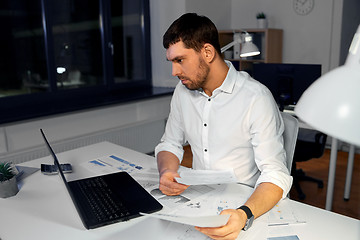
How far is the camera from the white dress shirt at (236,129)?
4.10 feet

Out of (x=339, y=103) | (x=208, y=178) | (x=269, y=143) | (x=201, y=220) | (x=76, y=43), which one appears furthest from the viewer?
(x=76, y=43)

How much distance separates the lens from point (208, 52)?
1.36 m

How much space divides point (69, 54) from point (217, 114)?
2.56m

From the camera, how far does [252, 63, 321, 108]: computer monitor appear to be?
2510mm

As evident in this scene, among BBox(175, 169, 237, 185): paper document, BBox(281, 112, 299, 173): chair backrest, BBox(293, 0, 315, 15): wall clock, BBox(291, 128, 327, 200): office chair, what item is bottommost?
BBox(291, 128, 327, 200): office chair

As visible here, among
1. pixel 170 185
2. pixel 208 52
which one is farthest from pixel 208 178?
pixel 208 52

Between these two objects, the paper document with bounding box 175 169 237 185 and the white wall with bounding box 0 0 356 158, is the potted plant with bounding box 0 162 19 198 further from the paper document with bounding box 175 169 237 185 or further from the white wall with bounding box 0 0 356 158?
the white wall with bounding box 0 0 356 158

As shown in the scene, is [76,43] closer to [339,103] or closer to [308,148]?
[308,148]

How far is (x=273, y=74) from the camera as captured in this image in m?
2.71

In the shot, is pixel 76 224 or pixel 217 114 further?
pixel 217 114

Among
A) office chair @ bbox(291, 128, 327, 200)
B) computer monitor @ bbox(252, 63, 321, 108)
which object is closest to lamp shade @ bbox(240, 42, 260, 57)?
computer monitor @ bbox(252, 63, 321, 108)

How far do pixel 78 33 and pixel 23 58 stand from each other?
2.21 feet

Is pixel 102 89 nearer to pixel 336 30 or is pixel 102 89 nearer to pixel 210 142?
pixel 210 142

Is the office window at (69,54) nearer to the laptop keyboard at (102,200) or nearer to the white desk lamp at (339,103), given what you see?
the laptop keyboard at (102,200)
